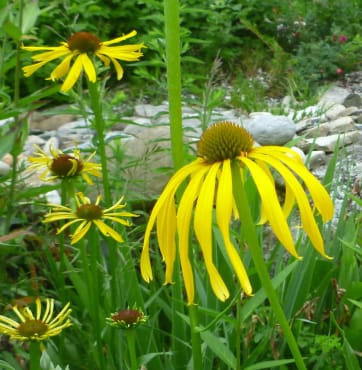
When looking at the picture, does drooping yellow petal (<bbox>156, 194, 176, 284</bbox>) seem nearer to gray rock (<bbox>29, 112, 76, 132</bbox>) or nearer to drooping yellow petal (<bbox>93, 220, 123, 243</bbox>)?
drooping yellow petal (<bbox>93, 220, 123, 243</bbox>)

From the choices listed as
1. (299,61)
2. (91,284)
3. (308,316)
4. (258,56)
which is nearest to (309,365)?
(308,316)

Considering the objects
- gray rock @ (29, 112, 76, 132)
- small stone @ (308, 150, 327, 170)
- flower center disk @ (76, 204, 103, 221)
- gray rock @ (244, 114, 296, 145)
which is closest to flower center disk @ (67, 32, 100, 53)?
flower center disk @ (76, 204, 103, 221)

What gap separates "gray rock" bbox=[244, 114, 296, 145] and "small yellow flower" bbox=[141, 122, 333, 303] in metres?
3.05

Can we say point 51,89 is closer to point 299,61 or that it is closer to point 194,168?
point 194,168

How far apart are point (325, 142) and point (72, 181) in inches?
94.8

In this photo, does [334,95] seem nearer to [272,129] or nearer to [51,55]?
[272,129]

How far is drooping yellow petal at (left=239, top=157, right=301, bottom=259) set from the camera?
36.4 inches

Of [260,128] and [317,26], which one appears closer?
[260,128]

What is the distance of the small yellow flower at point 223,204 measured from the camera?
950 millimetres

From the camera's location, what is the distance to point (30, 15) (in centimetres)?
154

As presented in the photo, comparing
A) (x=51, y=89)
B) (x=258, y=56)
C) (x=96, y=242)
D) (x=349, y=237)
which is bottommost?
(x=258, y=56)

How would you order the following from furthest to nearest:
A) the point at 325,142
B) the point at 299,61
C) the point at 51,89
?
the point at 299,61 → the point at 325,142 → the point at 51,89

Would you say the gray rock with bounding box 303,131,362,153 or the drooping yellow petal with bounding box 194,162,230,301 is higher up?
the drooping yellow petal with bounding box 194,162,230,301

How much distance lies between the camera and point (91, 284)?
5.05 ft
